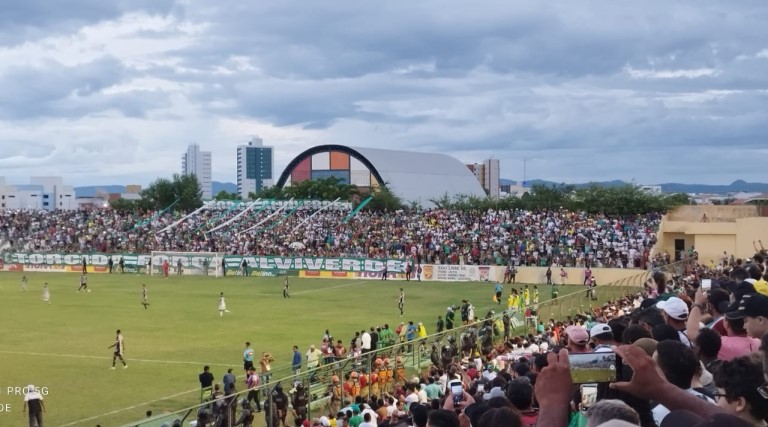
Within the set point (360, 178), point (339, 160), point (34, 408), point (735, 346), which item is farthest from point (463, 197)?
point (735, 346)

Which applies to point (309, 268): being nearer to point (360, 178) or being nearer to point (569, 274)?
point (569, 274)

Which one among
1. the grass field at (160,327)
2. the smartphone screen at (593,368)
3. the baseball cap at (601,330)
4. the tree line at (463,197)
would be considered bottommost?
the grass field at (160,327)

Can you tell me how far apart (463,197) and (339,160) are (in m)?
21.1

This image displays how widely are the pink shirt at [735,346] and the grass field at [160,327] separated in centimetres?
1533

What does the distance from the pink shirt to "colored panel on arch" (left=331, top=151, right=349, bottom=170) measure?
322ft

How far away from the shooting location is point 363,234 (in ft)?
212

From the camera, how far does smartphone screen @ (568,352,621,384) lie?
453cm

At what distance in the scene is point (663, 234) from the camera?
57.6 m

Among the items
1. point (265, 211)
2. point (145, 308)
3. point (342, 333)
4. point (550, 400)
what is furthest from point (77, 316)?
point (265, 211)

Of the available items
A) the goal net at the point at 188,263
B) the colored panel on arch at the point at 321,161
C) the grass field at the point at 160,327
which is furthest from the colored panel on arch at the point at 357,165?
the grass field at the point at 160,327

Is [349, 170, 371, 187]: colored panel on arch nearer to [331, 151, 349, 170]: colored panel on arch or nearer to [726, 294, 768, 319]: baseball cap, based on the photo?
[331, 151, 349, 170]: colored panel on arch

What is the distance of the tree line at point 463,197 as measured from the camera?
6391 centimetres

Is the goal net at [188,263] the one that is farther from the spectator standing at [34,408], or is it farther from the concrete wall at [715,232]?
the spectator standing at [34,408]

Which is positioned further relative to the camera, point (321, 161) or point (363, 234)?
point (321, 161)
